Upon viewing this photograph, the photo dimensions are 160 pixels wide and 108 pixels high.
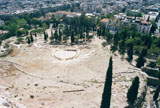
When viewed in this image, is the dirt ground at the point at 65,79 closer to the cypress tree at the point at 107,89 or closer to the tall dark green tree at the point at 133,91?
the tall dark green tree at the point at 133,91

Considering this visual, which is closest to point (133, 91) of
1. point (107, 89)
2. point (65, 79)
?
point (107, 89)

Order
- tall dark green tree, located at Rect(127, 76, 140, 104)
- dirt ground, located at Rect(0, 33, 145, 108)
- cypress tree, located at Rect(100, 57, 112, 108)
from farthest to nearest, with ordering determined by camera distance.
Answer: dirt ground, located at Rect(0, 33, 145, 108)
tall dark green tree, located at Rect(127, 76, 140, 104)
cypress tree, located at Rect(100, 57, 112, 108)

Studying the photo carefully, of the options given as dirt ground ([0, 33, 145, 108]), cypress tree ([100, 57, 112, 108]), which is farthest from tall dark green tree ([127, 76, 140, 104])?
cypress tree ([100, 57, 112, 108])

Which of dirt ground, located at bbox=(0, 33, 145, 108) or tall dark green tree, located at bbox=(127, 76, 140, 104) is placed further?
dirt ground, located at bbox=(0, 33, 145, 108)

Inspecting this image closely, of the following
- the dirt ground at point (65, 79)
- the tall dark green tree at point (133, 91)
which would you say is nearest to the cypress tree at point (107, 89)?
the dirt ground at point (65, 79)

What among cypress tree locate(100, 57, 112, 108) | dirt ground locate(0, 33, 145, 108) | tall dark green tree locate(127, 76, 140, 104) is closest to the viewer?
cypress tree locate(100, 57, 112, 108)

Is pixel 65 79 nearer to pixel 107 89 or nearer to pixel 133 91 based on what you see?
pixel 107 89

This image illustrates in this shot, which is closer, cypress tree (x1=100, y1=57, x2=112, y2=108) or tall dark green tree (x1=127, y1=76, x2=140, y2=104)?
cypress tree (x1=100, y1=57, x2=112, y2=108)

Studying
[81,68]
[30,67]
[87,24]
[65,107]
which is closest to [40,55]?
[30,67]

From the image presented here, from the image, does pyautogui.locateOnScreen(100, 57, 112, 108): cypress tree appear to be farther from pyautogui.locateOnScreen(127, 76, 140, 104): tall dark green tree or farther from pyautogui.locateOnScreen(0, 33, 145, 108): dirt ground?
pyautogui.locateOnScreen(127, 76, 140, 104): tall dark green tree

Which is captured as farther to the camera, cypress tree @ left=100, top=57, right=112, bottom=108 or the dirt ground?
the dirt ground

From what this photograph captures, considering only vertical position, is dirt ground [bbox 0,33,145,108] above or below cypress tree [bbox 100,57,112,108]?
below
